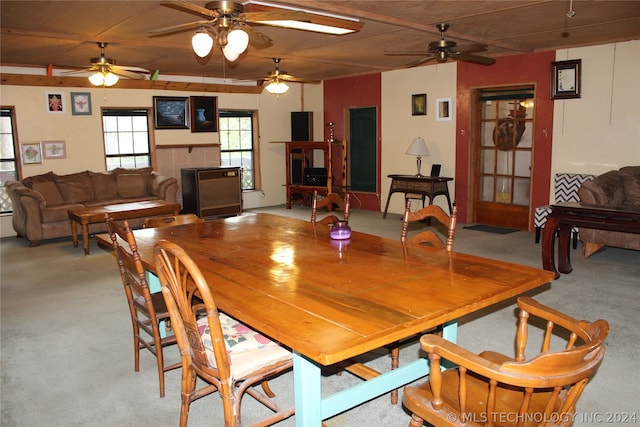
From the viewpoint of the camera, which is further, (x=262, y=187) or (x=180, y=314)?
(x=262, y=187)

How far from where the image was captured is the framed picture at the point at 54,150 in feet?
24.2

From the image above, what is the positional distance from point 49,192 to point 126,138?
168 cm

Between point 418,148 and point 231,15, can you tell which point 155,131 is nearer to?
point 418,148

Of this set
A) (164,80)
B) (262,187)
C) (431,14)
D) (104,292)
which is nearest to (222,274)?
(104,292)

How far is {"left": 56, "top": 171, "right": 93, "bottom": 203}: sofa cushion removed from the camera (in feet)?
23.5

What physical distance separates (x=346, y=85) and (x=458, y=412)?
26.6 ft

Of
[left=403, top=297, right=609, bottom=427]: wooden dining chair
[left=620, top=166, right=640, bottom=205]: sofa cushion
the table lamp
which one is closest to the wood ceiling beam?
the table lamp

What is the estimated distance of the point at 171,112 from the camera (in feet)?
27.8

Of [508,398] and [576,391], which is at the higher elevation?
[576,391]

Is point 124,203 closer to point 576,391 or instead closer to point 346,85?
point 346,85

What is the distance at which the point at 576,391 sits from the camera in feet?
4.90

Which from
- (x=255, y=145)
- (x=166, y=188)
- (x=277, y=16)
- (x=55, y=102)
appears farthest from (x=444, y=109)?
(x=55, y=102)

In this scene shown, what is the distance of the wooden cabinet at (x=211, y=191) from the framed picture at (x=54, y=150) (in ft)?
5.74

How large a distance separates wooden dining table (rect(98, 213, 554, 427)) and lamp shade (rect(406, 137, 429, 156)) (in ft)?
16.6
